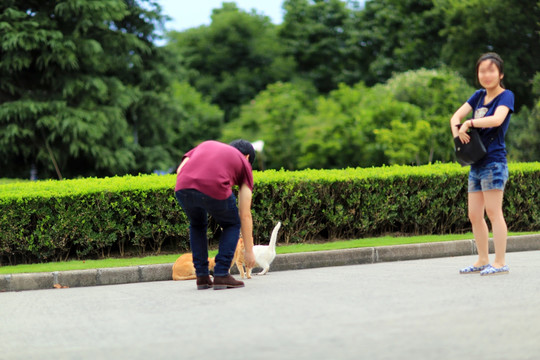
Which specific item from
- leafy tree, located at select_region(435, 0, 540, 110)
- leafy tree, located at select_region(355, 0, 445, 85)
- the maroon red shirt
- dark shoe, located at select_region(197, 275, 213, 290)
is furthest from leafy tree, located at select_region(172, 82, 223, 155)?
the maroon red shirt

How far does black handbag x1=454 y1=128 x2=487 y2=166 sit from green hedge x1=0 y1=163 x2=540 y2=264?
3.52 metres

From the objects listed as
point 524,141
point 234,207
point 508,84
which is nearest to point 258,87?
point 508,84

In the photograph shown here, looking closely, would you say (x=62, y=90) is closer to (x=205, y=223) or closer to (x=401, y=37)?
(x=205, y=223)

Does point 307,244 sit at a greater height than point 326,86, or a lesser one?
lesser

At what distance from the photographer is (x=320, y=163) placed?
41.5 meters

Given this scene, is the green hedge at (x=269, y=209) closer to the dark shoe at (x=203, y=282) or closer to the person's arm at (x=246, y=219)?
the dark shoe at (x=203, y=282)

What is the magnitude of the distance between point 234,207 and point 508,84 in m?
32.5

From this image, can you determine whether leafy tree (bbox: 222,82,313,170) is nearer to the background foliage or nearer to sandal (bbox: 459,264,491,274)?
the background foliage

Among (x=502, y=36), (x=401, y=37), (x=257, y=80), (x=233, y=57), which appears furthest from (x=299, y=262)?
(x=233, y=57)

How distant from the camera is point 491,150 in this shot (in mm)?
7203

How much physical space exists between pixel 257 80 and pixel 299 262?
46338 mm

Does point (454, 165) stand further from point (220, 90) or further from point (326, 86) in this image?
point (220, 90)

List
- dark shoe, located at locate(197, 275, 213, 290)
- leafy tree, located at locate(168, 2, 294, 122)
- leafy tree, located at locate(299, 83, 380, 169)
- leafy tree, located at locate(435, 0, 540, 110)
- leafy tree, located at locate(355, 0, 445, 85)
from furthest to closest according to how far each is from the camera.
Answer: leafy tree, located at locate(168, 2, 294, 122) → leafy tree, located at locate(355, 0, 445, 85) → leafy tree, located at locate(299, 83, 380, 169) → leafy tree, located at locate(435, 0, 540, 110) → dark shoe, located at locate(197, 275, 213, 290)

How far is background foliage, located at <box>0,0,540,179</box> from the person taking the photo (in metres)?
24.4
